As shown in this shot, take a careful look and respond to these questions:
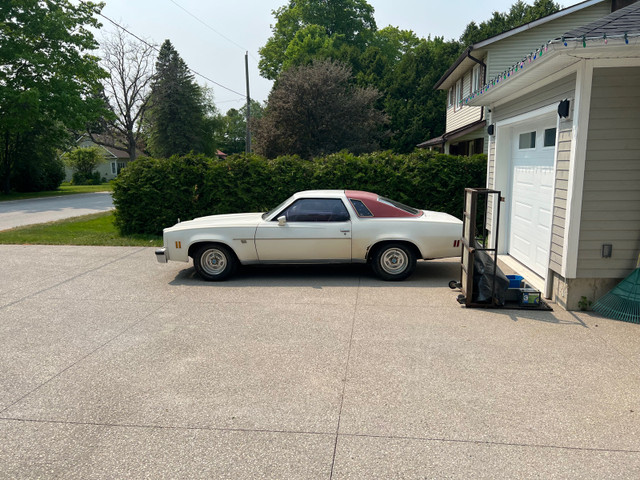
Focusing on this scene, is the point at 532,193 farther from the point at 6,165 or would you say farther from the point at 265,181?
the point at 6,165

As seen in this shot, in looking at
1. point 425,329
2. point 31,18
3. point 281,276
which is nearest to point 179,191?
point 281,276

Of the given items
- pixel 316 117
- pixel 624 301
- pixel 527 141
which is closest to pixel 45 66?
pixel 316 117

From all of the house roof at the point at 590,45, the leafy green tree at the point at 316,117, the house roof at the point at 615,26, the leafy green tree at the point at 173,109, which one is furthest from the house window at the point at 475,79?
the leafy green tree at the point at 173,109

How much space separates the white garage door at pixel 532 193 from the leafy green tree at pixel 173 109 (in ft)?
120

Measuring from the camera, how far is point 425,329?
224 inches

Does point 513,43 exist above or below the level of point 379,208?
above

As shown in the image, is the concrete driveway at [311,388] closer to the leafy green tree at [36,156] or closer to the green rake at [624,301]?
the green rake at [624,301]

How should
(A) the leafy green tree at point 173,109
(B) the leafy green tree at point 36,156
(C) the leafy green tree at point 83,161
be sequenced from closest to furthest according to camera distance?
(B) the leafy green tree at point 36,156, (A) the leafy green tree at point 173,109, (C) the leafy green tree at point 83,161

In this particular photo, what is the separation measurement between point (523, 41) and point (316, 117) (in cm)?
938

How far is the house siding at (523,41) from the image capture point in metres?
17.9

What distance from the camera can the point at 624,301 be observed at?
5.98m

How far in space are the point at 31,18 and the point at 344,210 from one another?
2795 cm

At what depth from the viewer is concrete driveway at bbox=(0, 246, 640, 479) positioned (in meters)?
3.19

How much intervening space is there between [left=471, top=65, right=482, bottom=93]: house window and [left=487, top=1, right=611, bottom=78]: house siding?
0.94 metres
